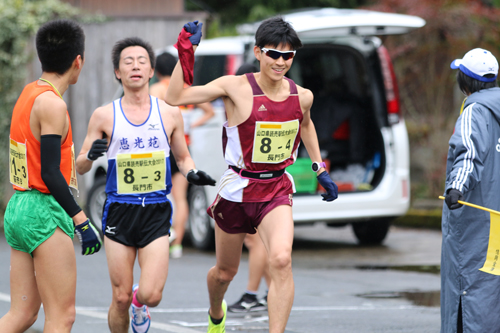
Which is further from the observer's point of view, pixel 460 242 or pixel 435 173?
pixel 435 173

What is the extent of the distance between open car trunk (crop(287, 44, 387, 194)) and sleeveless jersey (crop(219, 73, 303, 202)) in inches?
176

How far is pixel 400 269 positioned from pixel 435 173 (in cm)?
450

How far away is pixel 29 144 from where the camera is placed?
398 centimetres

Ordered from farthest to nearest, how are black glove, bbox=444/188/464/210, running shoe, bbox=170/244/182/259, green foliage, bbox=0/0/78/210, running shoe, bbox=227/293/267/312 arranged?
green foliage, bbox=0/0/78/210
running shoe, bbox=170/244/182/259
running shoe, bbox=227/293/267/312
black glove, bbox=444/188/464/210

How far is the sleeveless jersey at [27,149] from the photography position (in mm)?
3969

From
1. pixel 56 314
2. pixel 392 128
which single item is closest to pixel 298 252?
pixel 392 128

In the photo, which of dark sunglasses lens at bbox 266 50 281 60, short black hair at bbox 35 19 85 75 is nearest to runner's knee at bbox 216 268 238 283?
dark sunglasses lens at bbox 266 50 281 60

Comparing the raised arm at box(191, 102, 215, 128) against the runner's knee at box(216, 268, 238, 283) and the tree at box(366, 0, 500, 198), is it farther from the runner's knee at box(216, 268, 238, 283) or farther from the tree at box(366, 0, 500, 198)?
the tree at box(366, 0, 500, 198)

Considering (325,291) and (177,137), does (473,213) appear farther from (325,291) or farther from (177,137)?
(325,291)

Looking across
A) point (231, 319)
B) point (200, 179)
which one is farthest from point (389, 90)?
point (200, 179)

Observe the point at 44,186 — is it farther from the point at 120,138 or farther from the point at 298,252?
the point at 298,252

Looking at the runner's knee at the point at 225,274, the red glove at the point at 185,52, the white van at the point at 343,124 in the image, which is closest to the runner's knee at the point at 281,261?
the runner's knee at the point at 225,274

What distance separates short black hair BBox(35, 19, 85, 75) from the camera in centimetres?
409

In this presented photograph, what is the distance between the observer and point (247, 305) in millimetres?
6508
